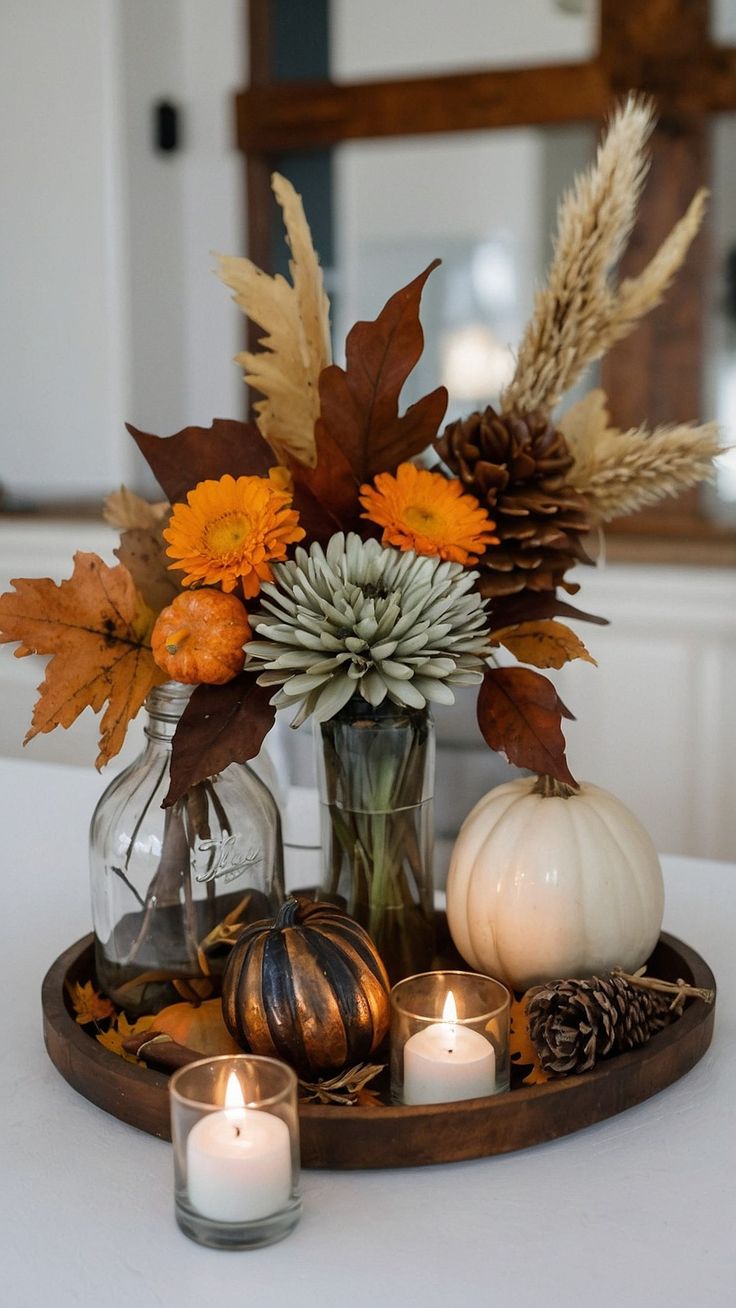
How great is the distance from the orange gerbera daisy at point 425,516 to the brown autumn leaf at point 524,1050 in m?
0.25

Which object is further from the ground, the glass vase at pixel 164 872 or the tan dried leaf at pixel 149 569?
the tan dried leaf at pixel 149 569

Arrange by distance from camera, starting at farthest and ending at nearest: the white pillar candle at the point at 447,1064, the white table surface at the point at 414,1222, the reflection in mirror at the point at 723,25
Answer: the reflection in mirror at the point at 723,25 < the white pillar candle at the point at 447,1064 < the white table surface at the point at 414,1222

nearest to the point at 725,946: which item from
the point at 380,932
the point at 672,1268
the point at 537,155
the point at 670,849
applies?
the point at 380,932

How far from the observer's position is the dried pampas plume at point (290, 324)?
0.75 m

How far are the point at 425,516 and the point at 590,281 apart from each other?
0.56ft

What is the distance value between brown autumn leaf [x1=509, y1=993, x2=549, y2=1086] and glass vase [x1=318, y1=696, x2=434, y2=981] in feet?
0.25

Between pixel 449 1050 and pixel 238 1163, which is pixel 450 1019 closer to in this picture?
pixel 449 1050

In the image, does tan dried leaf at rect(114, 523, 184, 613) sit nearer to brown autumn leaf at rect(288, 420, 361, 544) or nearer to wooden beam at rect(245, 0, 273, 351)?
brown autumn leaf at rect(288, 420, 361, 544)

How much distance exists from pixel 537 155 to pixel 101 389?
124cm

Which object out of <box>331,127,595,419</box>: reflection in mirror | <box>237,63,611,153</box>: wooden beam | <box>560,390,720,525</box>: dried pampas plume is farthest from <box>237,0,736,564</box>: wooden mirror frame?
<box>560,390,720,525</box>: dried pampas plume

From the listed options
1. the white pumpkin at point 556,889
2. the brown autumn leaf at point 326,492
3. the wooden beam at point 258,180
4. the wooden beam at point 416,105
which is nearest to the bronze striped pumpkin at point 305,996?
the white pumpkin at point 556,889

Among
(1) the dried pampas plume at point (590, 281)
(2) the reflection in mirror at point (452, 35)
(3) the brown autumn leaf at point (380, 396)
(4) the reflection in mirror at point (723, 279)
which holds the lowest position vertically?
(3) the brown autumn leaf at point (380, 396)

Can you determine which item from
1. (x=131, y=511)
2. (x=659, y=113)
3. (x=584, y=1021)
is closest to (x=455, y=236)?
(x=659, y=113)

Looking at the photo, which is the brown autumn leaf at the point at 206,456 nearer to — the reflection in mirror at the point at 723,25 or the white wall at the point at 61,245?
the reflection in mirror at the point at 723,25
